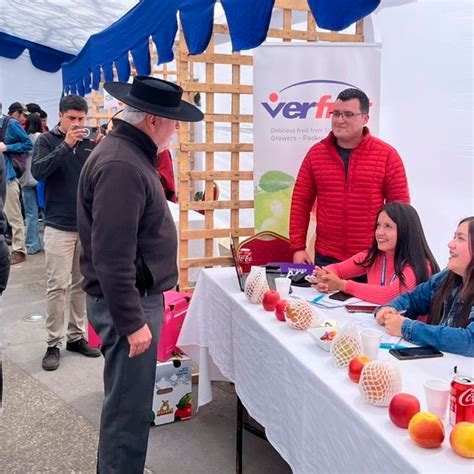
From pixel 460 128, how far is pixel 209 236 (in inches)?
60.3

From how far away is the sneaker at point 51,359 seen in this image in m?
3.32

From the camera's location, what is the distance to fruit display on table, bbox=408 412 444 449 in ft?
3.67

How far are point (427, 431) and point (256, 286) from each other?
108 cm

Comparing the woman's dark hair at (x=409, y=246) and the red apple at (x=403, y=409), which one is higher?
the woman's dark hair at (x=409, y=246)

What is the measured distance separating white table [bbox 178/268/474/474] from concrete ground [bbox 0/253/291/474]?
408mm

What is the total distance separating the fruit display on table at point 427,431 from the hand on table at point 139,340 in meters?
0.88

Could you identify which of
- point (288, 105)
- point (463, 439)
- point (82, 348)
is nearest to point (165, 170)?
point (288, 105)

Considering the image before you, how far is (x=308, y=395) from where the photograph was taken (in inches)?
60.0

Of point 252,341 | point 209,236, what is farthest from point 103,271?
point 209,236

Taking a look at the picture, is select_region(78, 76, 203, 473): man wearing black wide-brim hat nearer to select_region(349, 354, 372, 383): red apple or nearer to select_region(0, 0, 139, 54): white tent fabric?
select_region(349, 354, 372, 383): red apple

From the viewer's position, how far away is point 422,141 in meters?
3.36

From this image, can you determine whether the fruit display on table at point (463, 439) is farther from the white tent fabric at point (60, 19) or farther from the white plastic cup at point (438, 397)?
the white tent fabric at point (60, 19)

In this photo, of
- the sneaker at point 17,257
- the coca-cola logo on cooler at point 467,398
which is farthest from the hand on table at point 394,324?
the sneaker at point 17,257

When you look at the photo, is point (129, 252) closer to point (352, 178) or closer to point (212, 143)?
point (352, 178)
